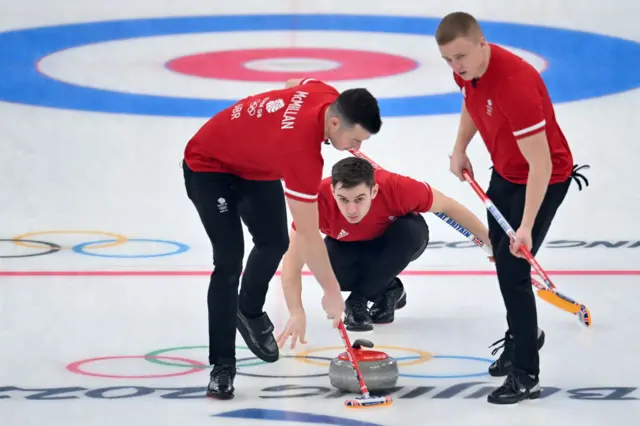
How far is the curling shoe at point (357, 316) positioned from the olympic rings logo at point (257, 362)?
1.07 ft

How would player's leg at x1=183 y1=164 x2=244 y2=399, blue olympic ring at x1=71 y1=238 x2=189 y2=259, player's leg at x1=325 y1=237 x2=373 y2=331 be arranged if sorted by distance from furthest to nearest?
blue olympic ring at x1=71 y1=238 x2=189 y2=259, player's leg at x1=325 y1=237 x2=373 y2=331, player's leg at x1=183 y1=164 x2=244 y2=399

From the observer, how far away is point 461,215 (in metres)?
5.28

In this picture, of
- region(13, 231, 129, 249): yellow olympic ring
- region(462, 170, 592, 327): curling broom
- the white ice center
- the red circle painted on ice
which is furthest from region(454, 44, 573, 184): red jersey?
the white ice center

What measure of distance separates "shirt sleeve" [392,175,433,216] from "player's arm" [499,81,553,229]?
1.32 metres

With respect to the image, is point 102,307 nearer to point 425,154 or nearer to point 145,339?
point 145,339

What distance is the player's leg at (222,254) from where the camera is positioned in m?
4.24

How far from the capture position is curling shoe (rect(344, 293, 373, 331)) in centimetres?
527

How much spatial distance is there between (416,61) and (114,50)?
2.88m

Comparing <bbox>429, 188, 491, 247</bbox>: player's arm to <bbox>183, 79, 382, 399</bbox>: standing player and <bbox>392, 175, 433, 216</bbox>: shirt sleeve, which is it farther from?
<bbox>183, 79, 382, 399</bbox>: standing player

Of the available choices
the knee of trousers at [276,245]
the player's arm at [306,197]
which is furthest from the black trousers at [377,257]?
the player's arm at [306,197]

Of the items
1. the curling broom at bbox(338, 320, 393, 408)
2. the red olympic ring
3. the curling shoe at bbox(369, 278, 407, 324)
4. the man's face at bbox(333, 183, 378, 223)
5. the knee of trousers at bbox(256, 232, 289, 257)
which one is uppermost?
the man's face at bbox(333, 183, 378, 223)

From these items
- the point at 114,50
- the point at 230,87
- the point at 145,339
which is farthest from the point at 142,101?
the point at 145,339

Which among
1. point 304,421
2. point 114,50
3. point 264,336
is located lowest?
point 304,421

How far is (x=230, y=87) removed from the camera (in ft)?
32.7
